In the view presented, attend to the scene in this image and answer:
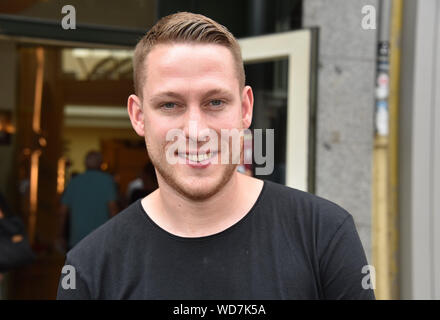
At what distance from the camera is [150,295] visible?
1.13m

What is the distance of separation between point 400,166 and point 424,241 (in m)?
0.43

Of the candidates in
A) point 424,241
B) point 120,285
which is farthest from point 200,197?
point 424,241

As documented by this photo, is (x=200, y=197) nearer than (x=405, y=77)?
Yes

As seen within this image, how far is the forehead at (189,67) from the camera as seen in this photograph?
1.06 m

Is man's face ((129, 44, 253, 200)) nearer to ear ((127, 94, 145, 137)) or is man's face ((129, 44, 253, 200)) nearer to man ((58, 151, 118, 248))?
ear ((127, 94, 145, 137))

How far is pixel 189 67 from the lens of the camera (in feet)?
3.49

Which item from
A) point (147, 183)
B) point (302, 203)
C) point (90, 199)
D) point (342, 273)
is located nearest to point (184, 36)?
point (302, 203)

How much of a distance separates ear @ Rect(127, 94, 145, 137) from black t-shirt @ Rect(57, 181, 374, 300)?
186 mm

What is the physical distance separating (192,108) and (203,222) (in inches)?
9.4

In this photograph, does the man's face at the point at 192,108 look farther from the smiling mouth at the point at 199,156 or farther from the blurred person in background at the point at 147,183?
the blurred person in background at the point at 147,183

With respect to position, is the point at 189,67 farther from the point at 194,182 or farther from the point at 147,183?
the point at 147,183

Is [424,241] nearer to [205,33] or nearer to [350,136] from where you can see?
[350,136]

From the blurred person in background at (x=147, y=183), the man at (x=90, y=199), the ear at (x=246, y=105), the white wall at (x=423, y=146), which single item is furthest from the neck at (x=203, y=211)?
the man at (x=90, y=199)

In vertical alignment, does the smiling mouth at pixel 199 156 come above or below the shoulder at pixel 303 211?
above
